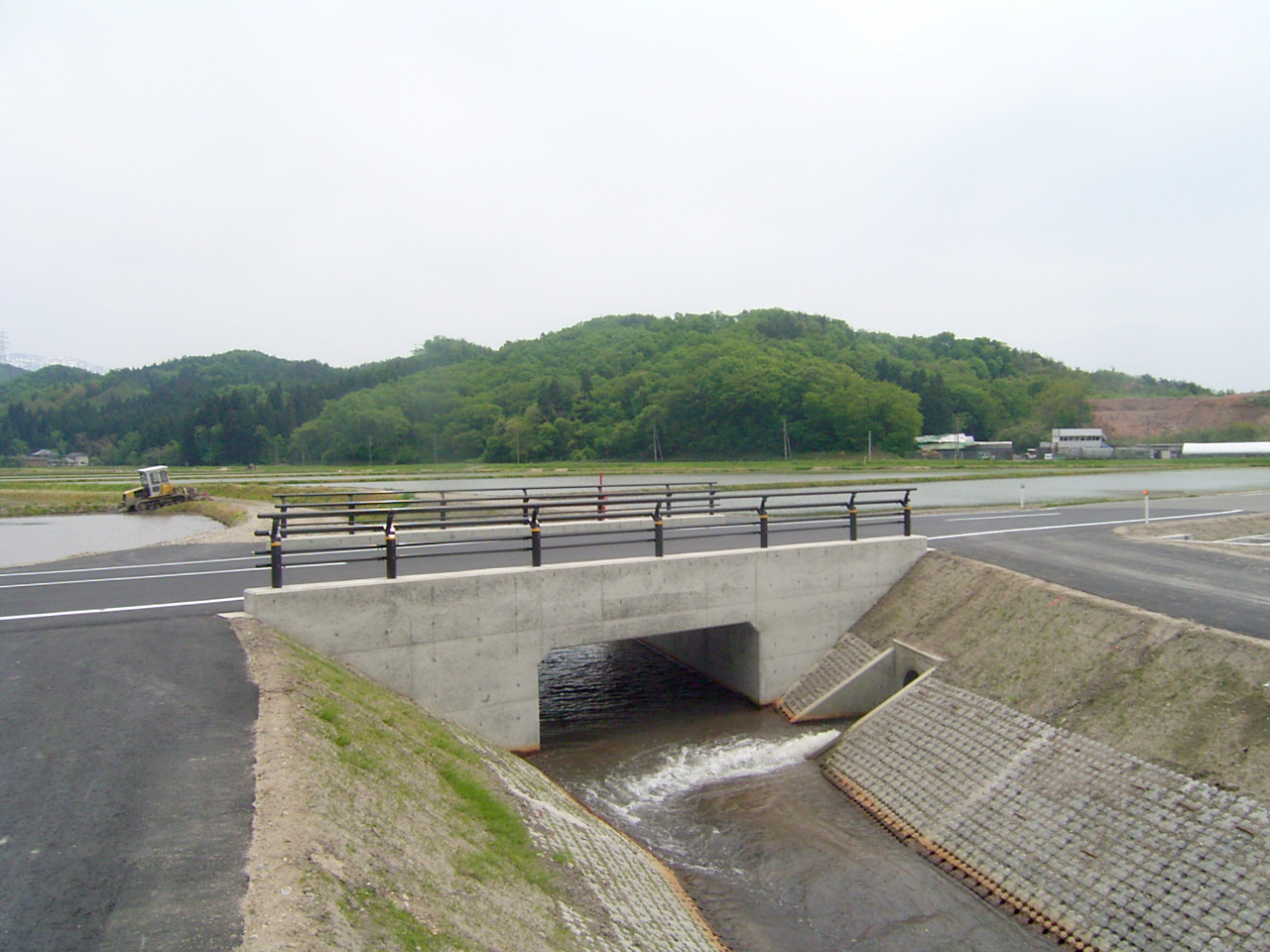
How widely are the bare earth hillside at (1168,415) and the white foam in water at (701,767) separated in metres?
136

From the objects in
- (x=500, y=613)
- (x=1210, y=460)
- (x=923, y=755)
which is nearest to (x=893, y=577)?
(x=923, y=755)

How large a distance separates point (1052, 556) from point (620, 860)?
38.3ft

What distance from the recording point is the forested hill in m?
106

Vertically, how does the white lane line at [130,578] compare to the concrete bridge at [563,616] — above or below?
above

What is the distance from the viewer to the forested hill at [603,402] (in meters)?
106

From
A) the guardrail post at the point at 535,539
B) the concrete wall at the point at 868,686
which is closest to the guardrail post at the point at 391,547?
the guardrail post at the point at 535,539

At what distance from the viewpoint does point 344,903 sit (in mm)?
4590

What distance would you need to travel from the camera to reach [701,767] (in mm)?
11859

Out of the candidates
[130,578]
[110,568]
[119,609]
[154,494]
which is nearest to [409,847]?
[119,609]

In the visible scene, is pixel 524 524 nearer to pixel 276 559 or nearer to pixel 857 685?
pixel 276 559

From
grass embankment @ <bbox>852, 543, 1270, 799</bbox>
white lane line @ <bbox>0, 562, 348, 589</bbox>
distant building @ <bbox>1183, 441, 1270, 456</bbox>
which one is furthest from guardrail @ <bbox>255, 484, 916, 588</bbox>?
distant building @ <bbox>1183, 441, 1270, 456</bbox>

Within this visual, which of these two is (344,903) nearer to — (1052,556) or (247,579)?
(247,579)

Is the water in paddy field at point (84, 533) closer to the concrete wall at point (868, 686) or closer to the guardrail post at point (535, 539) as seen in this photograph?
the guardrail post at point (535, 539)

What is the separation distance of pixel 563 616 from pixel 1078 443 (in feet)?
406
